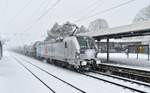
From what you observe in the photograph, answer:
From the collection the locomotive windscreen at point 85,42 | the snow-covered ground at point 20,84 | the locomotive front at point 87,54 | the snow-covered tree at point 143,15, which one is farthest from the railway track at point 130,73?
the snow-covered tree at point 143,15

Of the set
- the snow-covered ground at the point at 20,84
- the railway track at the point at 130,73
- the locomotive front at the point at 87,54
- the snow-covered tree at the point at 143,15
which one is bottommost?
the snow-covered ground at the point at 20,84

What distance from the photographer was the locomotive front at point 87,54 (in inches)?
741

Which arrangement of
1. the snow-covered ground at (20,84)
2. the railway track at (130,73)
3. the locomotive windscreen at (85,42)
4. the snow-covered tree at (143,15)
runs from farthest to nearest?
the snow-covered tree at (143,15), the locomotive windscreen at (85,42), the railway track at (130,73), the snow-covered ground at (20,84)

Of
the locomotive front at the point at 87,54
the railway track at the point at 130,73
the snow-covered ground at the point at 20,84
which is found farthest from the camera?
the locomotive front at the point at 87,54

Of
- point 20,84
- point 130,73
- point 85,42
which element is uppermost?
point 85,42

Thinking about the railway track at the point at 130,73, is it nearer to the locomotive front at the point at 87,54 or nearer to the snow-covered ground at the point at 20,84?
the locomotive front at the point at 87,54

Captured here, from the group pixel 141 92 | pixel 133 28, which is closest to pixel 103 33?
pixel 133 28

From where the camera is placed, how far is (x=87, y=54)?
19.0m

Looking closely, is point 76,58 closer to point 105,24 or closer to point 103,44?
point 103,44

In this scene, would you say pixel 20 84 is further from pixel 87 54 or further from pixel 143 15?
pixel 143 15

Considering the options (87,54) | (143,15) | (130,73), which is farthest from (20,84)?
(143,15)

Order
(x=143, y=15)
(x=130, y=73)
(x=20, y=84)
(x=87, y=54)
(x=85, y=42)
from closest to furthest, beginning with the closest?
1. (x=20, y=84)
2. (x=130, y=73)
3. (x=87, y=54)
4. (x=85, y=42)
5. (x=143, y=15)

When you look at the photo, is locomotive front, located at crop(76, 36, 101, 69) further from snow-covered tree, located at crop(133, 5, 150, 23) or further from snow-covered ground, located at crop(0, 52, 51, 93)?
snow-covered tree, located at crop(133, 5, 150, 23)

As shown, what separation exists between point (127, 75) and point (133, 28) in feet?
19.8
